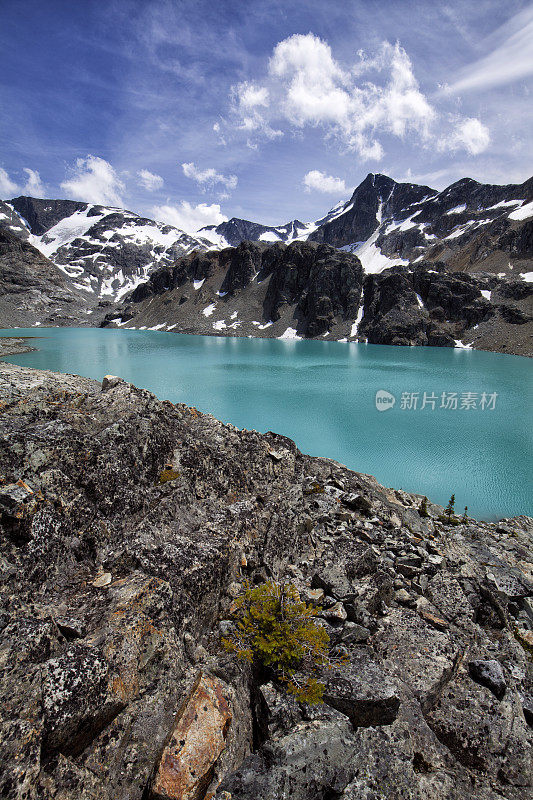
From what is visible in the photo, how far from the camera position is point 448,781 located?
402 centimetres

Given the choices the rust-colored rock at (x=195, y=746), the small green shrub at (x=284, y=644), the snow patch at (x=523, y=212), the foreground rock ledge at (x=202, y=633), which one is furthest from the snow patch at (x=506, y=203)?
the rust-colored rock at (x=195, y=746)

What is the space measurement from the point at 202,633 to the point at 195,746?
1.58 m

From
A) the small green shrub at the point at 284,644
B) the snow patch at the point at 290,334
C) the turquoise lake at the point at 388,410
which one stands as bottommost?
the turquoise lake at the point at 388,410

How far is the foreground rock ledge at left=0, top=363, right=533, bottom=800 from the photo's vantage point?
11.5 feet

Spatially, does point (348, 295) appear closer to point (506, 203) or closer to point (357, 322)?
point (357, 322)

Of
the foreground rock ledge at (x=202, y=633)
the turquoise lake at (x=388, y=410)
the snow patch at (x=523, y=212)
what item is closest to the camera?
the foreground rock ledge at (x=202, y=633)

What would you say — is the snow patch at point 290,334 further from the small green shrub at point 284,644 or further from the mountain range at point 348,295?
the small green shrub at point 284,644

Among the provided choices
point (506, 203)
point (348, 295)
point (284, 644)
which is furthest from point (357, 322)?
point (284, 644)

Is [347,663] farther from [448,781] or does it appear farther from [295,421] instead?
[295,421]

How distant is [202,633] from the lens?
203 inches

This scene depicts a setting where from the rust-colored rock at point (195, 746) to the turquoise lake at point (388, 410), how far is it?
57.8ft

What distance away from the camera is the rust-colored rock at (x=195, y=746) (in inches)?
130

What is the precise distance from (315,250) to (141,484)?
171m

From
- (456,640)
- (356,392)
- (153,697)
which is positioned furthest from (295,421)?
(153,697)
